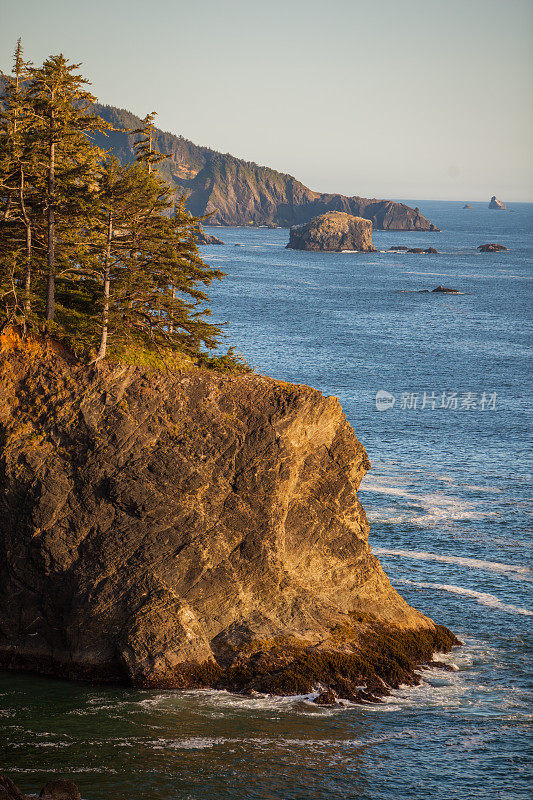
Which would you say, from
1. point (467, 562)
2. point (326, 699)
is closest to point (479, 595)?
point (467, 562)

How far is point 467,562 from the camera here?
5094cm

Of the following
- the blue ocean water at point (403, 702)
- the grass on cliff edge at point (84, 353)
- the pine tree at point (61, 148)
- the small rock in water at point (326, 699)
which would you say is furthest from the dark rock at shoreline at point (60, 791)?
the pine tree at point (61, 148)

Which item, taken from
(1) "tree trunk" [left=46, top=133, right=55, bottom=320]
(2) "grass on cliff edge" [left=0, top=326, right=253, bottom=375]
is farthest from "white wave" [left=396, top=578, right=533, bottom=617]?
(1) "tree trunk" [left=46, top=133, right=55, bottom=320]

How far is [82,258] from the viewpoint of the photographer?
4219 cm

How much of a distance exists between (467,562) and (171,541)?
21338 mm

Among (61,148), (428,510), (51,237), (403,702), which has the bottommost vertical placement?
(403,702)

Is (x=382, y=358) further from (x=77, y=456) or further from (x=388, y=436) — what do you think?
(x=77, y=456)

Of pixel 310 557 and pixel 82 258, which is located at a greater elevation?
pixel 82 258

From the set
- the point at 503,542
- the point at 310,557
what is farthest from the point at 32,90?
the point at 503,542

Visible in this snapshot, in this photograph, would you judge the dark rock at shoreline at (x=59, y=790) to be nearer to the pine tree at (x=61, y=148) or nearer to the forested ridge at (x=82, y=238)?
the forested ridge at (x=82, y=238)

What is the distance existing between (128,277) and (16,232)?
7.34m

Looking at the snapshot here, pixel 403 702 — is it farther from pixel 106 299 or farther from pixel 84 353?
pixel 106 299

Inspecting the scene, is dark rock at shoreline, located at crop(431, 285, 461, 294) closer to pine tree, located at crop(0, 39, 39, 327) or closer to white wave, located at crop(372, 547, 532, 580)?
white wave, located at crop(372, 547, 532, 580)

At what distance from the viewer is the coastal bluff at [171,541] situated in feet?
121
